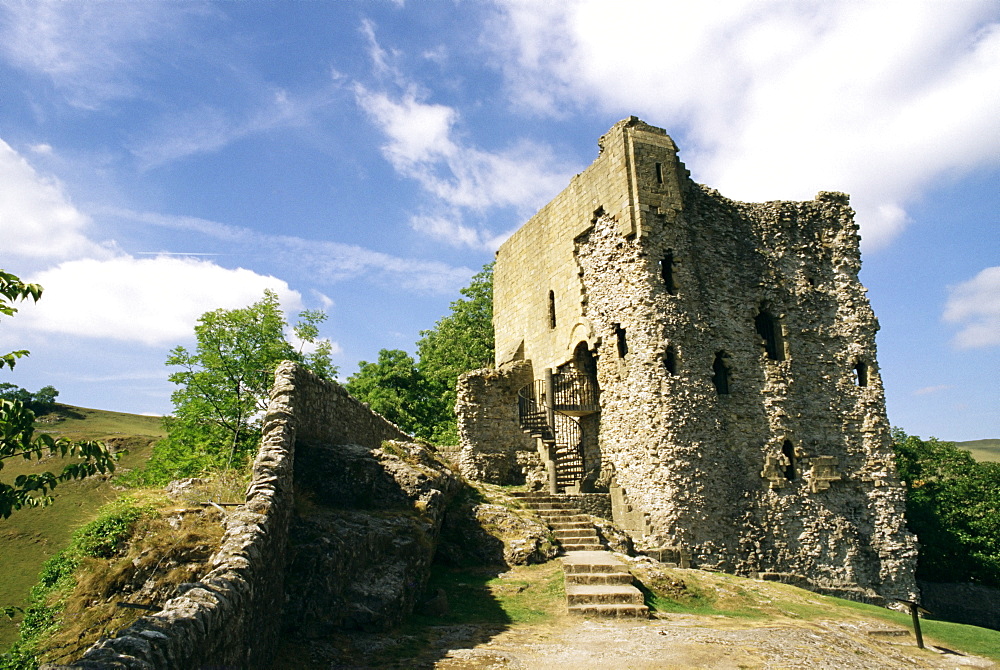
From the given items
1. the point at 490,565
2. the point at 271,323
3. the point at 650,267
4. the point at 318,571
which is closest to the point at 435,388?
the point at 271,323

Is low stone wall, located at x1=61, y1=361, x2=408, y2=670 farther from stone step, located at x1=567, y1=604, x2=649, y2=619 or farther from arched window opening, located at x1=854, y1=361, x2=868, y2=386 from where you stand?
arched window opening, located at x1=854, y1=361, x2=868, y2=386

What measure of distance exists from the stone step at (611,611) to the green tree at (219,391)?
17.2m

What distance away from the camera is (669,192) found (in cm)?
1833

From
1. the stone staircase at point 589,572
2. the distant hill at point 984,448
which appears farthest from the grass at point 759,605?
the distant hill at point 984,448

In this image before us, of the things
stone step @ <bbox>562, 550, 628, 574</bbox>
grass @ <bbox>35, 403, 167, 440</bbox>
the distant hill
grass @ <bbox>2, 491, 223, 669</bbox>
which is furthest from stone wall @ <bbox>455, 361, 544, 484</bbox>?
the distant hill

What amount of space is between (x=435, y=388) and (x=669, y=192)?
63.1 feet

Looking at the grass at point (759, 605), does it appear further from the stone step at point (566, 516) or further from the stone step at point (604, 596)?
the stone step at point (566, 516)

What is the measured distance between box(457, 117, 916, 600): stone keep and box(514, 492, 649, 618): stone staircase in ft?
7.99

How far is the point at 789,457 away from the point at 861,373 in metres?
4.22

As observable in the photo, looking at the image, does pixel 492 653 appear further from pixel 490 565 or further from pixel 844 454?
pixel 844 454

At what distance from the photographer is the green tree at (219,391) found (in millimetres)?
24125

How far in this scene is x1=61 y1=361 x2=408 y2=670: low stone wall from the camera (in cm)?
420

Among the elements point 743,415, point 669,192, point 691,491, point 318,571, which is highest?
point 669,192

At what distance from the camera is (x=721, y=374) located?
61.0ft
